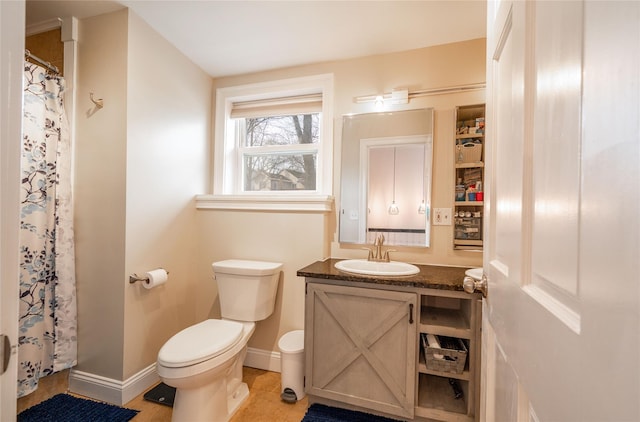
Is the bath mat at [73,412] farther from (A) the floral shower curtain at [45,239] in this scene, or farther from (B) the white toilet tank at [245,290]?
(B) the white toilet tank at [245,290]

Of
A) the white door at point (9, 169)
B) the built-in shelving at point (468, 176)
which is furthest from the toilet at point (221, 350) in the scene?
the built-in shelving at point (468, 176)

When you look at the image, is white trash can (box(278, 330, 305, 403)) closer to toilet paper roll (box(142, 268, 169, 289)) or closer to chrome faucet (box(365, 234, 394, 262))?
chrome faucet (box(365, 234, 394, 262))

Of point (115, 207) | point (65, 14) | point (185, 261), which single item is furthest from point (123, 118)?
point (185, 261)

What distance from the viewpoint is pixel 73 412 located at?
160cm

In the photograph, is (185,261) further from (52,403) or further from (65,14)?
(65,14)

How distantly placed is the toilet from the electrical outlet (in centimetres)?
115

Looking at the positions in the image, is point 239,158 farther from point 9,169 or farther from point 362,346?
point 9,169

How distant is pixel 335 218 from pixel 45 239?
1.78m

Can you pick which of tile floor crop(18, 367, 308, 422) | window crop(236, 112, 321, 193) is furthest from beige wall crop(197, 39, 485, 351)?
tile floor crop(18, 367, 308, 422)

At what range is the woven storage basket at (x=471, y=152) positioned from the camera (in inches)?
72.9

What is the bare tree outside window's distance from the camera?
7.77ft

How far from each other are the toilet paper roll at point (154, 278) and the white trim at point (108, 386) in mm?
568

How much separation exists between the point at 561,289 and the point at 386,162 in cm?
178

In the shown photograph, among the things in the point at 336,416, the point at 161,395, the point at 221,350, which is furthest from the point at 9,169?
the point at 161,395
